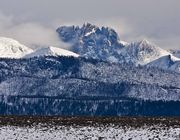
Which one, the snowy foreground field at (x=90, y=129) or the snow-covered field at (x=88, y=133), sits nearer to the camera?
the snow-covered field at (x=88, y=133)

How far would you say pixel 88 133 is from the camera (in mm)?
72938

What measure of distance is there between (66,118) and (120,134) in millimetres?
12761

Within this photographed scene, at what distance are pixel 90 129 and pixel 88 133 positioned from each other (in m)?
1.48

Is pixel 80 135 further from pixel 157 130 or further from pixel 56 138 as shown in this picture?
pixel 157 130

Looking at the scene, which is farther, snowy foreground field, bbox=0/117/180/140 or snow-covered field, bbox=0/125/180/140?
snowy foreground field, bbox=0/117/180/140

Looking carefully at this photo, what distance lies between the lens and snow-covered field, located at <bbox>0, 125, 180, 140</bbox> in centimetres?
7094

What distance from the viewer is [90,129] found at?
74375 mm

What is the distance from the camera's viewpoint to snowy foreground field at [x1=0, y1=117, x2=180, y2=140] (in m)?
71.4

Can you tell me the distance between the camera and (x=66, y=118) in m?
83.3

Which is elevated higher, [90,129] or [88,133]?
[90,129]

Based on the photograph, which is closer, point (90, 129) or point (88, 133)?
point (88, 133)

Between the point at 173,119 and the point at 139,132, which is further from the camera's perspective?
the point at 173,119

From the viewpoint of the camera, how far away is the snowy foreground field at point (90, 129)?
71.4 m

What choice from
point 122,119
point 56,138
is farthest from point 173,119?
point 56,138
